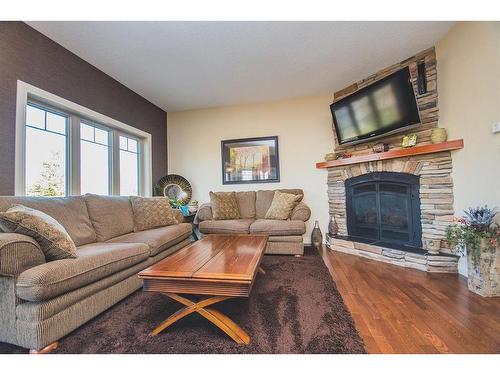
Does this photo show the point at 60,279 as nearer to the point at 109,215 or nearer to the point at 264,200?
the point at 109,215

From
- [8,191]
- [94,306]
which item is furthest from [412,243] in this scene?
[8,191]

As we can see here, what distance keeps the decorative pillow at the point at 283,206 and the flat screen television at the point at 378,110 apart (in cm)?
116

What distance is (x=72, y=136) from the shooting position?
98.0 inches

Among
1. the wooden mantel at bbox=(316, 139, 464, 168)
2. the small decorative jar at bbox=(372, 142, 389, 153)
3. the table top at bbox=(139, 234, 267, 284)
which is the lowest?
the table top at bbox=(139, 234, 267, 284)

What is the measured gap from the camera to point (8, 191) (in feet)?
6.00

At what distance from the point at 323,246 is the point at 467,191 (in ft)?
6.01

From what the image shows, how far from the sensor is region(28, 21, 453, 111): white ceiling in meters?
2.05

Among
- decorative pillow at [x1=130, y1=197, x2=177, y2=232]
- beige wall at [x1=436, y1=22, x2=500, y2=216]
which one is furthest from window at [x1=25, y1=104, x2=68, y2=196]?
beige wall at [x1=436, y1=22, x2=500, y2=216]

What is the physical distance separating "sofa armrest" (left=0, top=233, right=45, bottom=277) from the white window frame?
1.03m

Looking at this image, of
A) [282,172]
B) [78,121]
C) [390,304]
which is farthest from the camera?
[282,172]

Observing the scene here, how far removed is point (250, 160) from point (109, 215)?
7.68 feet

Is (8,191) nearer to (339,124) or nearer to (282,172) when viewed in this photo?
(282,172)

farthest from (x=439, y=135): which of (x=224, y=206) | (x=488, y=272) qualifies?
(x=224, y=206)

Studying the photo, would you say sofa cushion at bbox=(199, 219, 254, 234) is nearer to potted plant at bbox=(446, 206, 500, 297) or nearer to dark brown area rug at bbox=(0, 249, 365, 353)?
dark brown area rug at bbox=(0, 249, 365, 353)
